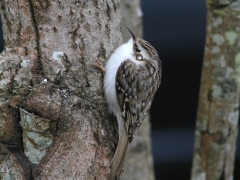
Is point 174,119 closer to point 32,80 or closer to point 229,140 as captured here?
point 229,140

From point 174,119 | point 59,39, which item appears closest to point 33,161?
point 59,39

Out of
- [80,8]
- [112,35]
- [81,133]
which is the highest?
[80,8]

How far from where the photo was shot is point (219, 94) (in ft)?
10.9

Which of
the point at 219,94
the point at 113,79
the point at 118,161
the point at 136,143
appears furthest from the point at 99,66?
the point at 136,143

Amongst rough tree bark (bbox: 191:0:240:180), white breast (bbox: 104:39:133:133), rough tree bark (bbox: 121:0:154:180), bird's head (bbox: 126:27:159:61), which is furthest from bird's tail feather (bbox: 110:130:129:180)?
rough tree bark (bbox: 121:0:154:180)

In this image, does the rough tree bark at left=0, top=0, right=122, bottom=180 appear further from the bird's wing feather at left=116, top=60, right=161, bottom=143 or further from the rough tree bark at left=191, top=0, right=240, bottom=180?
the rough tree bark at left=191, top=0, right=240, bottom=180

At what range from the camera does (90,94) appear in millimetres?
2598

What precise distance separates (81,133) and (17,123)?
0.32 metres

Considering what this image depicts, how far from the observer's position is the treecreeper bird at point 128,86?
269 centimetres

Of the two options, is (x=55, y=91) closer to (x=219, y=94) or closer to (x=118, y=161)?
(x=118, y=161)

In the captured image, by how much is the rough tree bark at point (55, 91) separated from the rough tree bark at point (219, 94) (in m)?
0.87

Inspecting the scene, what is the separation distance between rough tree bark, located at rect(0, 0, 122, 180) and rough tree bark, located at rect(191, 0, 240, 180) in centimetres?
87

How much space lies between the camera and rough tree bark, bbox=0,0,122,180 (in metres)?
2.39

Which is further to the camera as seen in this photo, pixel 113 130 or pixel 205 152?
pixel 205 152
